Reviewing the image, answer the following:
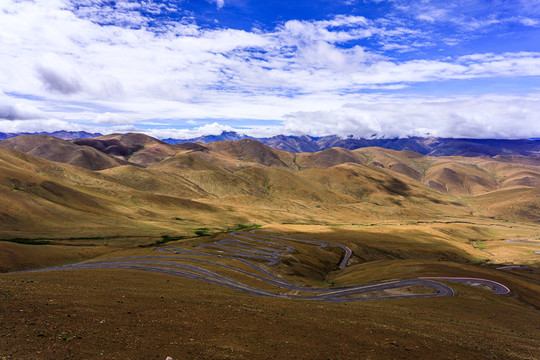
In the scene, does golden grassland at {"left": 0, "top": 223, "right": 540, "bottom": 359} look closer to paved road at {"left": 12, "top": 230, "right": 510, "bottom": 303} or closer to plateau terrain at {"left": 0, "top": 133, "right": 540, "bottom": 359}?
plateau terrain at {"left": 0, "top": 133, "right": 540, "bottom": 359}

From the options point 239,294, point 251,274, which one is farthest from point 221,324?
point 251,274

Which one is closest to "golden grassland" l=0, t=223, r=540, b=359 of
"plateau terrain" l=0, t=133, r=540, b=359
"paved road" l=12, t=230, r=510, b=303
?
"plateau terrain" l=0, t=133, r=540, b=359

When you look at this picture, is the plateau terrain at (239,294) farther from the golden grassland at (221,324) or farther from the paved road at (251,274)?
the paved road at (251,274)

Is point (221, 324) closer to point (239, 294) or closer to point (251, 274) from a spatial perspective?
point (239, 294)

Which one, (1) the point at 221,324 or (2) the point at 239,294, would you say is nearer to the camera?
(1) the point at 221,324

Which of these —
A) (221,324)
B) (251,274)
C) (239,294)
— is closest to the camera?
(221,324)

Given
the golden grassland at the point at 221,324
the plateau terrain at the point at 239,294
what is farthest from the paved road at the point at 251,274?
the golden grassland at the point at 221,324

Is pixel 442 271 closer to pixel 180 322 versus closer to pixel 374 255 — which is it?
pixel 374 255

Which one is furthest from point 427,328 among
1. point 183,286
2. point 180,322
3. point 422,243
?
point 422,243

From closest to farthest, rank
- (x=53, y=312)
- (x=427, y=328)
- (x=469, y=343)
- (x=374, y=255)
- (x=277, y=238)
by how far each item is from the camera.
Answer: (x=53, y=312), (x=469, y=343), (x=427, y=328), (x=374, y=255), (x=277, y=238)

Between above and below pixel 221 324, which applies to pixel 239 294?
below

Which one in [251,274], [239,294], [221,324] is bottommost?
[251,274]
